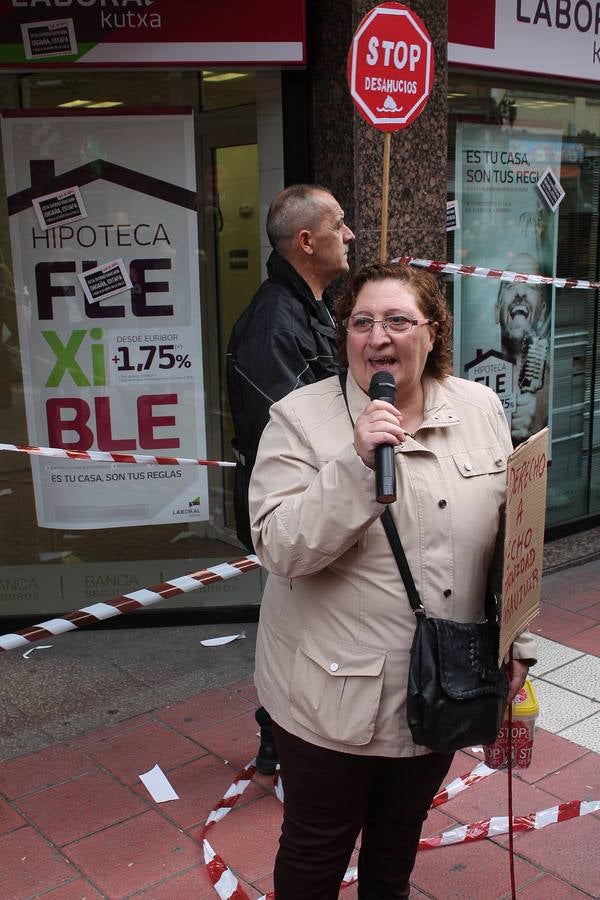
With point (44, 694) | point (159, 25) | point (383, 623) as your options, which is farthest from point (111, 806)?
point (159, 25)

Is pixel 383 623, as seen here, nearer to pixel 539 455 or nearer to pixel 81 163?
pixel 539 455

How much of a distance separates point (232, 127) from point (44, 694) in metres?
3.04

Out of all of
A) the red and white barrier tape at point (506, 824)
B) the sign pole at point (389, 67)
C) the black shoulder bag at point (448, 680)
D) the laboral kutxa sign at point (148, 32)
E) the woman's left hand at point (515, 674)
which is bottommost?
the red and white barrier tape at point (506, 824)

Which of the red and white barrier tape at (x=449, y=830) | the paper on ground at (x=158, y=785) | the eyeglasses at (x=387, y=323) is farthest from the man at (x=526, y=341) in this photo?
the eyeglasses at (x=387, y=323)

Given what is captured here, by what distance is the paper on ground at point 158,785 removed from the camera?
3873mm

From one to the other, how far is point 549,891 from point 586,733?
116 cm

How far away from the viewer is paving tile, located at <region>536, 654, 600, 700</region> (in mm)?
4758

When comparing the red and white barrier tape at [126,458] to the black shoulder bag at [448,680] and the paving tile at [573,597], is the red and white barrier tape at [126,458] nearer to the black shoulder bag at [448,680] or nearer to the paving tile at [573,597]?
the paving tile at [573,597]

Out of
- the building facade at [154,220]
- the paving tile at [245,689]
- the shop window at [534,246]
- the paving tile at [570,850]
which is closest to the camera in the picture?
the paving tile at [570,850]

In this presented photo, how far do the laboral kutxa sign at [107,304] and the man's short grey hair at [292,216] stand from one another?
172 cm

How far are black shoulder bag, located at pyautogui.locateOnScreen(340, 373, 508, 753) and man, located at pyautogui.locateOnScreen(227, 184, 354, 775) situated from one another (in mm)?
1184

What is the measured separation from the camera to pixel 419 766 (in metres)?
2.60

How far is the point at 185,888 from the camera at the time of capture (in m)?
3.32

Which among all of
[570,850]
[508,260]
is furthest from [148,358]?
[570,850]
